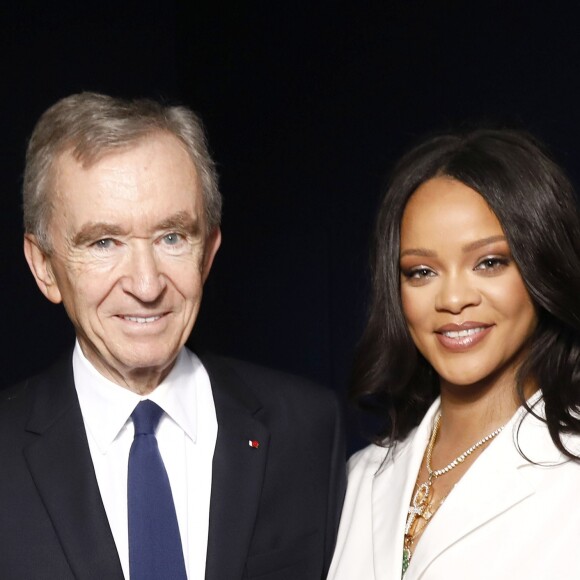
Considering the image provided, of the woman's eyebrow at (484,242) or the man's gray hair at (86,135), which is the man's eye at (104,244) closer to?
the man's gray hair at (86,135)

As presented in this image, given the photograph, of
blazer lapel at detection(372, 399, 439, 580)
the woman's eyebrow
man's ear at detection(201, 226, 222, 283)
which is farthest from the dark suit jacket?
the woman's eyebrow

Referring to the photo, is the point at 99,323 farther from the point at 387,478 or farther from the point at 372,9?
the point at 372,9

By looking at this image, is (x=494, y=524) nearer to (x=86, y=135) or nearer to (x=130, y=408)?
(x=130, y=408)

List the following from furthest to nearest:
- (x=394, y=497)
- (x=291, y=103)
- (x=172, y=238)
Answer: (x=291, y=103)
(x=394, y=497)
(x=172, y=238)

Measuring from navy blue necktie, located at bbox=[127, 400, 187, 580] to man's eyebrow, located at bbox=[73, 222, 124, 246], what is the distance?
1.33 feet

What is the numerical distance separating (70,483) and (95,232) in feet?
1.65

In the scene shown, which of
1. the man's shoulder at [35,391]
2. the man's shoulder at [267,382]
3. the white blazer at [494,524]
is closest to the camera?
the white blazer at [494,524]

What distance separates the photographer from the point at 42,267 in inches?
90.8

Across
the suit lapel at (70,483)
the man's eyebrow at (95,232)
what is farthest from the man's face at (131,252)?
the suit lapel at (70,483)

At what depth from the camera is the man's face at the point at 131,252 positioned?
2143mm

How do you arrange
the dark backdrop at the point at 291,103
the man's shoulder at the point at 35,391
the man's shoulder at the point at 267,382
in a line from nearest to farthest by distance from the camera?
the man's shoulder at the point at 35,391, the man's shoulder at the point at 267,382, the dark backdrop at the point at 291,103

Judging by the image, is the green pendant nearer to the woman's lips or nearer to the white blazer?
the white blazer

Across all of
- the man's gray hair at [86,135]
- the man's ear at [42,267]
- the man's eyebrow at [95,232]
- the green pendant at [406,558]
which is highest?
the man's gray hair at [86,135]

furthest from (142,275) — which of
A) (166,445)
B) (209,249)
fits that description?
(166,445)
